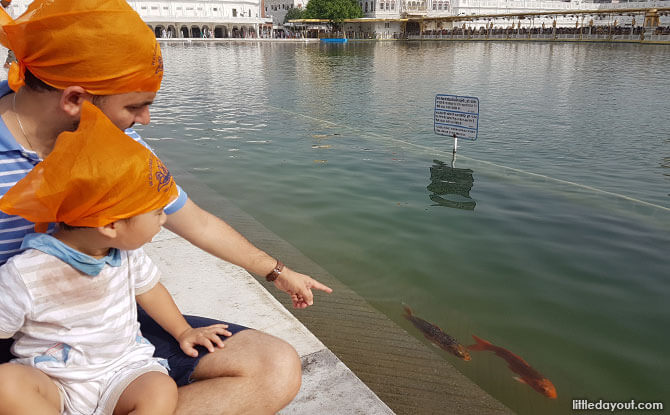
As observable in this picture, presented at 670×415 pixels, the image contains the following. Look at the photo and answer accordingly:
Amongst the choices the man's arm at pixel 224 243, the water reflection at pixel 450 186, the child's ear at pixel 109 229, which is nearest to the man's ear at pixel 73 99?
the child's ear at pixel 109 229

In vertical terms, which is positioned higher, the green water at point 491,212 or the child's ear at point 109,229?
the child's ear at point 109,229

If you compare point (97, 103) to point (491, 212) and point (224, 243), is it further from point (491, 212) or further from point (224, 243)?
point (491, 212)

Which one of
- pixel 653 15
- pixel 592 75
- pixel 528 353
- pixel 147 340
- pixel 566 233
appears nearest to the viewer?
pixel 147 340

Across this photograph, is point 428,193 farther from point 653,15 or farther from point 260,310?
point 653,15

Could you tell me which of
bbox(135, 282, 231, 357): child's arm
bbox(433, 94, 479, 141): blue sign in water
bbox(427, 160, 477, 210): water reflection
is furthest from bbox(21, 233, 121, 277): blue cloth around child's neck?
bbox(433, 94, 479, 141): blue sign in water

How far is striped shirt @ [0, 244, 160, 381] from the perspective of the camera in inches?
54.9

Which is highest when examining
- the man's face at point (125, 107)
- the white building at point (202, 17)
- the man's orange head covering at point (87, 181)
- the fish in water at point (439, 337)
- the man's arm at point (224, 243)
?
the white building at point (202, 17)

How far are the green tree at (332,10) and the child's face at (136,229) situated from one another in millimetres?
86359

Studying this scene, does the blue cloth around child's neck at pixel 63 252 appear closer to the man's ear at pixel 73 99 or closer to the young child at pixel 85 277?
the young child at pixel 85 277

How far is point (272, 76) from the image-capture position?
2333 cm

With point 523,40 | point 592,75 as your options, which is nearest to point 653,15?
point 523,40

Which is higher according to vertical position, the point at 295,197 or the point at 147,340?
the point at 147,340

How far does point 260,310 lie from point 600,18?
330 ft

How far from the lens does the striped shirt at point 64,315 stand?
139 cm
